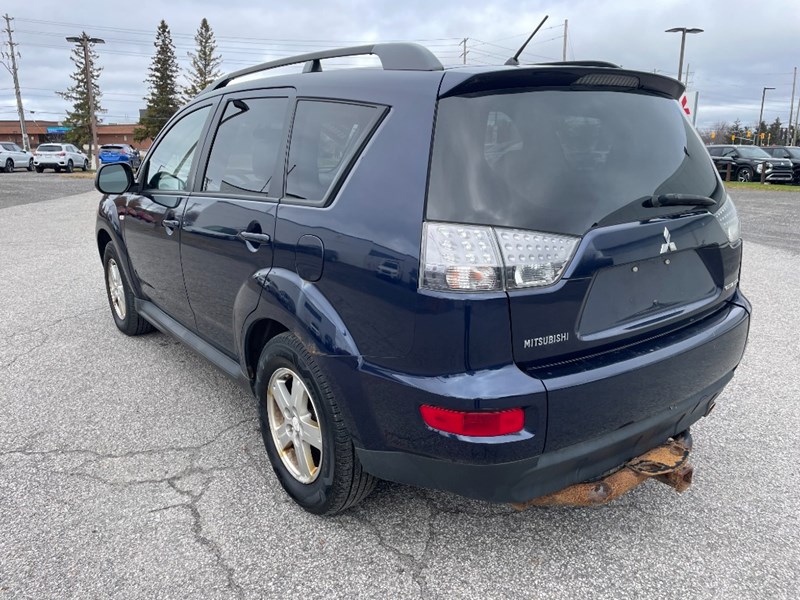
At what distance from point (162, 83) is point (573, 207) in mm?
74724

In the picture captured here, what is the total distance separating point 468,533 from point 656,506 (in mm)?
853

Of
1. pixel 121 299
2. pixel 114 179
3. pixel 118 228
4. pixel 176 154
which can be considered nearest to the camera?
pixel 176 154

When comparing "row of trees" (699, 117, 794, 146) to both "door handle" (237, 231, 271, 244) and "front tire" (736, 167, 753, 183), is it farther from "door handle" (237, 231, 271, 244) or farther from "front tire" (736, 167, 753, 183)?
"door handle" (237, 231, 271, 244)

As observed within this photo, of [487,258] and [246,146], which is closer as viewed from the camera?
[487,258]

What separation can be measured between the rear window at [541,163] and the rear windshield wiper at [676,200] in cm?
3

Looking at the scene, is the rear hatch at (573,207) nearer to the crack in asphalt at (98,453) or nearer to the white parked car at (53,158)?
the crack in asphalt at (98,453)

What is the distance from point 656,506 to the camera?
8.92 feet

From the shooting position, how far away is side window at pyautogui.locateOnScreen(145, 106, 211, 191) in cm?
365

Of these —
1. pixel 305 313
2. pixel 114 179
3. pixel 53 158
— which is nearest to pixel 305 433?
pixel 305 313

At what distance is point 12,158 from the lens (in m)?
36.6

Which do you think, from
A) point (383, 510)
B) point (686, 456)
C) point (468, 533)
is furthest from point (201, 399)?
point (686, 456)

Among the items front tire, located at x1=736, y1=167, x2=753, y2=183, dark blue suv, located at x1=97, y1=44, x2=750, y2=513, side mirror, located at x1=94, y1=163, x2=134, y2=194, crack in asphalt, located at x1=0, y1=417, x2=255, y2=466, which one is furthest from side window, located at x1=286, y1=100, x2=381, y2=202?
front tire, located at x1=736, y1=167, x2=753, y2=183

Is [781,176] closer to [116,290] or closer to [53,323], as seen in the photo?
[116,290]

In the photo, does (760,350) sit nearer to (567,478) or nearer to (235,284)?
(567,478)
